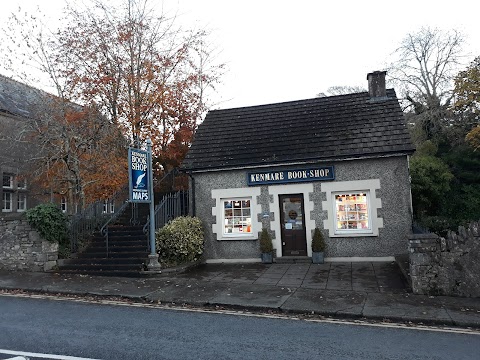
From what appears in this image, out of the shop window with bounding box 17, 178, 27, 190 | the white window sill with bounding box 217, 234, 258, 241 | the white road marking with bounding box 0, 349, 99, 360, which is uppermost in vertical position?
the shop window with bounding box 17, 178, 27, 190

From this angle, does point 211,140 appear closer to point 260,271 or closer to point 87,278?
point 260,271

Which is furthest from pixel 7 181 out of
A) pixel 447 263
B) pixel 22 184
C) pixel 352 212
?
pixel 447 263

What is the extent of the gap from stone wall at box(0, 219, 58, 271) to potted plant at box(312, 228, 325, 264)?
28.0 feet

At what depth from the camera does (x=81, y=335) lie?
5883 millimetres

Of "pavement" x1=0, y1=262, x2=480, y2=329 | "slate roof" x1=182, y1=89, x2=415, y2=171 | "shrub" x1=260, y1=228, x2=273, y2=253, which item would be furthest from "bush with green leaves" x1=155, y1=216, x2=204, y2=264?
"slate roof" x1=182, y1=89, x2=415, y2=171

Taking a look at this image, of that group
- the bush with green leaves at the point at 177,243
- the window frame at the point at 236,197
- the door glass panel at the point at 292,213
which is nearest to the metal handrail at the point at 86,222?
the bush with green leaves at the point at 177,243

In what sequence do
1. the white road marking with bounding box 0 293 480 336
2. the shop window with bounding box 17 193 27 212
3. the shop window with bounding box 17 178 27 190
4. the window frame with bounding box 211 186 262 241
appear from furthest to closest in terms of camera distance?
the shop window with bounding box 17 193 27 212, the shop window with bounding box 17 178 27 190, the window frame with bounding box 211 186 262 241, the white road marking with bounding box 0 293 480 336

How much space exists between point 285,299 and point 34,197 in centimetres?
1962

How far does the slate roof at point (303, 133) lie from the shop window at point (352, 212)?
1.36 metres

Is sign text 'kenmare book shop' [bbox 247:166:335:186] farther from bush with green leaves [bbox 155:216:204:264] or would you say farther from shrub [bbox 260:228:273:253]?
bush with green leaves [bbox 155:216:204:264]

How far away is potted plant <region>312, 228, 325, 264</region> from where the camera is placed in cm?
1188

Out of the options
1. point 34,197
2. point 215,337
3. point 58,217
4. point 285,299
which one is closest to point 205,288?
point 285,299

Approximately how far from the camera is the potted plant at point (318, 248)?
468 inches

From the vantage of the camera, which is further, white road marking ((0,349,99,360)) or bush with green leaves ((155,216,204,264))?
bush with green leaves ((155,216,204,264))
